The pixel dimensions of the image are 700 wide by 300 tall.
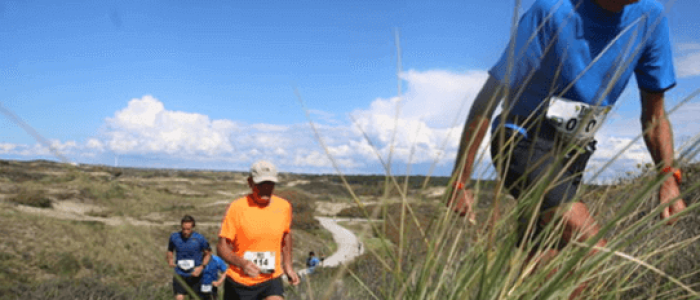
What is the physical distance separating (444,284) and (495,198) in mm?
305

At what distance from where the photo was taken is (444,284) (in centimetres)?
115

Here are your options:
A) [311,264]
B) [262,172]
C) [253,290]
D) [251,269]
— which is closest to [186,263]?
[311,264]

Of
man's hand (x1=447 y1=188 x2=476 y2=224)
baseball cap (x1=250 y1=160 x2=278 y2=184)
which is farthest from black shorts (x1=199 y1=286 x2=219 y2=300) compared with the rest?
man's hand (x1=447 y1=188 x2=476 y2=224)

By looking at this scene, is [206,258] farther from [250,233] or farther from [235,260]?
[235,260]

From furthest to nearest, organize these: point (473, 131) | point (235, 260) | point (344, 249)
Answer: point (235, 260)
point (344, 249)
point (473, 131)

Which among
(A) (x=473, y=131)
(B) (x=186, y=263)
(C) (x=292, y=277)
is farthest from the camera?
(B) (x=186, y=263)

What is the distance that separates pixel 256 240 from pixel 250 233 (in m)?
0.07

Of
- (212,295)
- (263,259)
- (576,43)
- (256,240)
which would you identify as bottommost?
(212,295)

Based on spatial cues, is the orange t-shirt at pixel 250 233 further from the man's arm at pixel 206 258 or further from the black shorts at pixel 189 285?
the man's arm at pixel 206 258

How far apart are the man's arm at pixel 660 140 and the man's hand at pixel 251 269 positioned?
272 centimetres

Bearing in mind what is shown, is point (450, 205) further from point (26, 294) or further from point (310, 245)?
point (310, 245)

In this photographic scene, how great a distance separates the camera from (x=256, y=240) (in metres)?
4.38

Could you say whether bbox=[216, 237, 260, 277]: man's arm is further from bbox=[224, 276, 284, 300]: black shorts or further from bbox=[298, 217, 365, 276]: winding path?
bbox=[298, 217, 365, 276]: winding path

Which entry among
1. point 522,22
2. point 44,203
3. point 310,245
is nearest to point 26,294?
point 522,22
